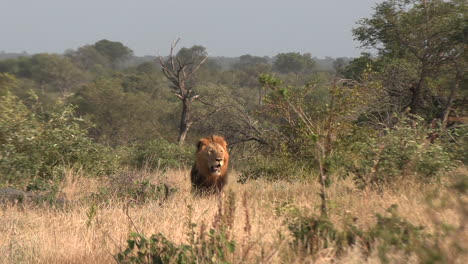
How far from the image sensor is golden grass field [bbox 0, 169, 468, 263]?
11.0ft

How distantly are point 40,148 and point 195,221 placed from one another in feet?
20.7

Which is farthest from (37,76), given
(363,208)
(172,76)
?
(363,208)

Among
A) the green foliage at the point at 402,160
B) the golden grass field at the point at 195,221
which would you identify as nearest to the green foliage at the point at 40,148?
the golden grass field at the point at 195,221

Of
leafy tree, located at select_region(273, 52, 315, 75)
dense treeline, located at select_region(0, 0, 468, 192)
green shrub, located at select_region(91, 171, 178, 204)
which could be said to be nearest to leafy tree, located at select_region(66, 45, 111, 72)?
leafy tree, located at select_region(273, 52, 315, 75)

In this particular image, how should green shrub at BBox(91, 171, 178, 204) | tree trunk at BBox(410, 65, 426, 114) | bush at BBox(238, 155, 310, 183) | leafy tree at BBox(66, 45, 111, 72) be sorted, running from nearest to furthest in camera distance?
green shrub at BBox(91, 171, 178, 204), bush at BBox(238, 155, 310, 183), tree trunk at BBox(410, 65, 426, 114), leafy tree at BBox(66, 45, 111, 72)

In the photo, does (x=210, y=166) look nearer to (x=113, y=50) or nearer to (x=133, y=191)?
(x=133, y=191)

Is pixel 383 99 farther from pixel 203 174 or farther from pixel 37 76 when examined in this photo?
pixel 37 76

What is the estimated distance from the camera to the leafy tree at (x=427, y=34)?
12703 millimetres

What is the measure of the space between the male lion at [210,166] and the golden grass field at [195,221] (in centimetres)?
72

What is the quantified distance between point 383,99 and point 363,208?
903 centimetres

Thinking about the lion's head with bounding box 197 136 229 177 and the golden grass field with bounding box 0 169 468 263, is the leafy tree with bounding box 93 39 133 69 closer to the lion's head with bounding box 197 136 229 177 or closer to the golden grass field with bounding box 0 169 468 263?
the lion's head with bounding box 197 136 229 177

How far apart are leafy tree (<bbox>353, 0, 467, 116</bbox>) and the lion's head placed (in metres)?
7.15

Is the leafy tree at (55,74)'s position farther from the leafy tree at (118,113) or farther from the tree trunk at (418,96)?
the tree trunk at (418,96)

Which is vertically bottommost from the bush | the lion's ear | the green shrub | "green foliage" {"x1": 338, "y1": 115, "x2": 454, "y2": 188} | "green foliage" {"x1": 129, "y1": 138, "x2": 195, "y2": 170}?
"green foliage" {"x1": 129, "y1": 138, "x2": 195, "y2": 170}
